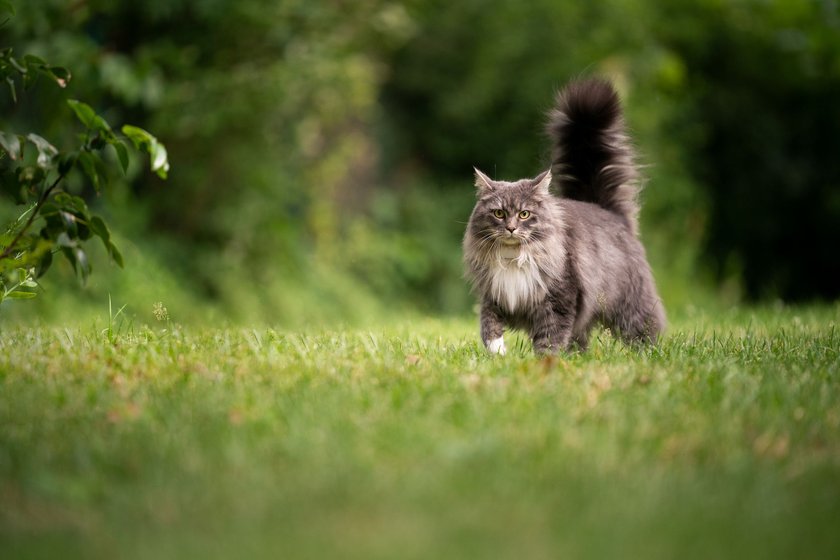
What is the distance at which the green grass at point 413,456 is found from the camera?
286cm

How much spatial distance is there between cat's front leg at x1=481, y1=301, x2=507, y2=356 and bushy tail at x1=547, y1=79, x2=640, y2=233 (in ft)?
5.05

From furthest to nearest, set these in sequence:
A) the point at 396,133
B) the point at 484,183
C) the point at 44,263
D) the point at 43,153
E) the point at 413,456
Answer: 1. the point at 396,133
2. the point at 484,183
3. the point at 44,263
4. the point at 43,153
5. the point at 413,456

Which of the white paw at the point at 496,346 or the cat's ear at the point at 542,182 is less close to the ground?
the cat's ear at the point at 542,182

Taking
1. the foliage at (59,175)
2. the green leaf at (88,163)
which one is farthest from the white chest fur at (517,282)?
the green leaf at (88,163)

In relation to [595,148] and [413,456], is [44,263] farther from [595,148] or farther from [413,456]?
[595,148]

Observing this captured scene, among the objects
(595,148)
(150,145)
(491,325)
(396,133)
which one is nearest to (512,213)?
(491,325)

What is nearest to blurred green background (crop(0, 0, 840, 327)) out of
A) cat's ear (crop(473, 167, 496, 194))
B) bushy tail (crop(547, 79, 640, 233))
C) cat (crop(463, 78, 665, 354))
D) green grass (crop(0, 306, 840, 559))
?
bushy tail (crop(547, 79, 640, 233))

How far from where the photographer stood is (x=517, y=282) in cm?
550

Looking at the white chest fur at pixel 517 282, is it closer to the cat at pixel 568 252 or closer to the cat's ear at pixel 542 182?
the cat at pixel 568 252

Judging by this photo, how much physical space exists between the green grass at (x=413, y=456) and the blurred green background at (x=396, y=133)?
3097mm

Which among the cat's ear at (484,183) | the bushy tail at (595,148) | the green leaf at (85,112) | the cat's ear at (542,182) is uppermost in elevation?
the bushy tail at (595,148)

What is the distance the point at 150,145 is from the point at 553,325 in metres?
2.37

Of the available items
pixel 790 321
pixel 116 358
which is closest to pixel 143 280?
pixel 116 358

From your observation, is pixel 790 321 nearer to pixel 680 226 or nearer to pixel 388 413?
pixel 388 413
